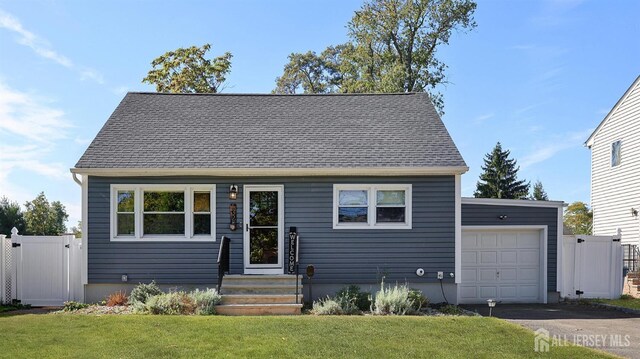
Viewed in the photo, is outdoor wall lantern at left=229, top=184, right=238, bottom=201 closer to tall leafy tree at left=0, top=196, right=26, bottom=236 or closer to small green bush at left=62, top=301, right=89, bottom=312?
small green bush at left=62, top=301, right=89, bottom=312

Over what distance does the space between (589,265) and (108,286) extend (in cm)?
1252

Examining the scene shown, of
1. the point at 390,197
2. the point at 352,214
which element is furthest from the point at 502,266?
the point at 352,214

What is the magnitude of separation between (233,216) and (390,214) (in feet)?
12.0

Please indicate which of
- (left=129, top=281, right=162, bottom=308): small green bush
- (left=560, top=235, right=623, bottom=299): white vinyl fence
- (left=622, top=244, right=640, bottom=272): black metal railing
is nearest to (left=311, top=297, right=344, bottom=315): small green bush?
(left=129, top=281, right=162, bottom=308): small green bush

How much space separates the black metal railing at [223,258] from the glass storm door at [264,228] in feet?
1.43

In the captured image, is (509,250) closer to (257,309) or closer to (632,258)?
(632,258)

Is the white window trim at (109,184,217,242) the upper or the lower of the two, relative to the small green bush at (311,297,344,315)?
upper

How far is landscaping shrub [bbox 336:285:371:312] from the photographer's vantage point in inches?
433

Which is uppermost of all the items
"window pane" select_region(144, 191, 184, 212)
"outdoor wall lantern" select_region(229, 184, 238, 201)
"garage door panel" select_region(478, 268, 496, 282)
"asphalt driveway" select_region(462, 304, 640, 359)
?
"outdoor wall lantern" select_region(229, 184, 238, 201)

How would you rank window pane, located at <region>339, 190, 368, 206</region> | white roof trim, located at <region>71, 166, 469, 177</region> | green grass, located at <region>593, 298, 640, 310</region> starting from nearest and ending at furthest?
white roof trim, located at <region>71, 166, 469, 177</region>
window pane, located at <region>339, 190, 368, 206</region>
green grass, located at <region>593, 298, 640, 310</region>

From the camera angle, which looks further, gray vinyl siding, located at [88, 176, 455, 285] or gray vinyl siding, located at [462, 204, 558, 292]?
gray vinyl siding, located at [462, 204, 558, 292]

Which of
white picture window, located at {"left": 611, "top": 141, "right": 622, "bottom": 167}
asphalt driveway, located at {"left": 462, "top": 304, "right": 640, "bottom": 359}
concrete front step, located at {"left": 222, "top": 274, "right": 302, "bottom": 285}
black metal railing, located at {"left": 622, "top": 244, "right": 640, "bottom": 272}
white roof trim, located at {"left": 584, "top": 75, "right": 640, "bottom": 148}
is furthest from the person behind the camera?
white picture window, located at {"left": 611, "top": 141, "right": 622, "bottom": 167}

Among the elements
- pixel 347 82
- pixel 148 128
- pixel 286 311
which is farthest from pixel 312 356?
pixel 347 82

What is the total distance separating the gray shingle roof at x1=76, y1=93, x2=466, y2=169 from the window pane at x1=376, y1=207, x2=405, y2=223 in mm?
1054
